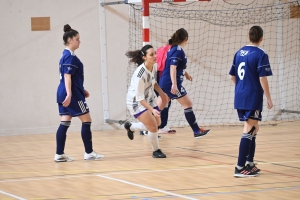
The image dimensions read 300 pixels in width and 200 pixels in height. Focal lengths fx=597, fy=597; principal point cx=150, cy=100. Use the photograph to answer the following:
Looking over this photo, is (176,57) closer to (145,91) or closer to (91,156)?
(145,91)

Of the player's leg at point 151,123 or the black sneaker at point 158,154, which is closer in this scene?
the player's leg at point 151,123

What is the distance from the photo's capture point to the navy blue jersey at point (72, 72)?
24.8ft

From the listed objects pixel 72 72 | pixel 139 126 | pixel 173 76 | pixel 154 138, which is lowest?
pixel 154 138

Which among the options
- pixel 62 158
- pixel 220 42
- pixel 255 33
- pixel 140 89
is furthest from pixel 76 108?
pixel 220 42

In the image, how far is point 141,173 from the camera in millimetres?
6785

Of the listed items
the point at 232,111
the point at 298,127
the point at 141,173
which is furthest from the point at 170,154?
the point at 232,111

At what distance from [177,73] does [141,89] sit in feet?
7.44

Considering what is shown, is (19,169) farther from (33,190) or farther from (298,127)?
(298,127)

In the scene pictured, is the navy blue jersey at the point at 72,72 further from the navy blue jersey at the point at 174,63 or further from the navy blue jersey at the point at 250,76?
the navy blue jersey at the point at 250,76

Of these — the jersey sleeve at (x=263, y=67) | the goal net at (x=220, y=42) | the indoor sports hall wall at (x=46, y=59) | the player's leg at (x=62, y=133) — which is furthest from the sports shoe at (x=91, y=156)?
the goal net at (x=220, y=42)

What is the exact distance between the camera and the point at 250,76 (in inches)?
249

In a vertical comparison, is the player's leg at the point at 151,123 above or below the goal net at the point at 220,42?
below

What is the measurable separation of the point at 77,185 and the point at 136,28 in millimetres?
6503

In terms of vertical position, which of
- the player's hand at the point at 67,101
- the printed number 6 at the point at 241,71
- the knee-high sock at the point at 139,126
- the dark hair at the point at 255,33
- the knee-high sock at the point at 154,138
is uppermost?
the dark hair at the point at 255,33
